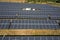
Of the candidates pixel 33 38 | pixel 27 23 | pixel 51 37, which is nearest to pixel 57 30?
pixel 51 37

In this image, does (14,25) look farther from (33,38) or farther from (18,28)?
(33,38)

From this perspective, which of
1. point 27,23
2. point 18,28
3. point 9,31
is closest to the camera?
point 9,31

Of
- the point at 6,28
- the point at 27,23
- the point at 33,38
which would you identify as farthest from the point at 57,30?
the point at 6,28

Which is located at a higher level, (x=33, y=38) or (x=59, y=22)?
(x=59, y=22)

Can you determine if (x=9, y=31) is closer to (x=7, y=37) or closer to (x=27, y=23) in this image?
(x=7, y=37)

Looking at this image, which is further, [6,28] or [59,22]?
[59,22]

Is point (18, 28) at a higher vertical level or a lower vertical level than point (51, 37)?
higher

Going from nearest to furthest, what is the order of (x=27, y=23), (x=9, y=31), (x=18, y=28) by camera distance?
(x=9, y=31) → (x=18, y=28) → (x=27, y=23)

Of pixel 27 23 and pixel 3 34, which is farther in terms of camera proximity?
pixel 27 23
